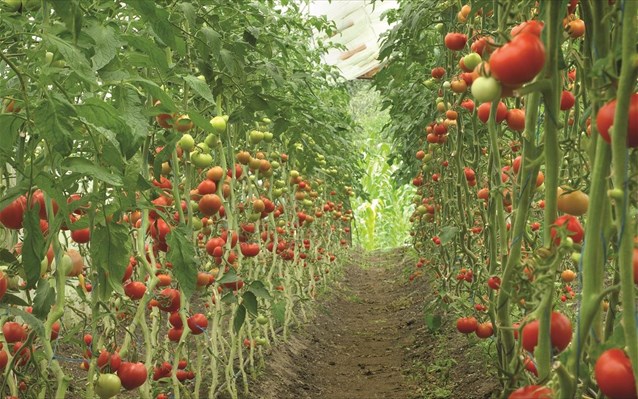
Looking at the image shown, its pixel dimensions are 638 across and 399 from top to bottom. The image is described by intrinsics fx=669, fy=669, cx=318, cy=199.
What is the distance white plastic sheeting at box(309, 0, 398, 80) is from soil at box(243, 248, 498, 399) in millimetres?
3987

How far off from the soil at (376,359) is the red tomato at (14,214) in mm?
2150

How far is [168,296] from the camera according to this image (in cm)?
201

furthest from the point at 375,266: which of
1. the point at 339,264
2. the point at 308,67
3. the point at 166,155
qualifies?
the point at 166,155

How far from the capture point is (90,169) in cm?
122

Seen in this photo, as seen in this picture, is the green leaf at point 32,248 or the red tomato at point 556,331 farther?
the green leaf at point 32,248

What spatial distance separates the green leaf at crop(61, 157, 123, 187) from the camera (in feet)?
3.97

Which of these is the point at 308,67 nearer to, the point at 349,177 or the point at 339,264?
the point at 349,177

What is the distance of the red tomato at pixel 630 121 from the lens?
2.82 ft

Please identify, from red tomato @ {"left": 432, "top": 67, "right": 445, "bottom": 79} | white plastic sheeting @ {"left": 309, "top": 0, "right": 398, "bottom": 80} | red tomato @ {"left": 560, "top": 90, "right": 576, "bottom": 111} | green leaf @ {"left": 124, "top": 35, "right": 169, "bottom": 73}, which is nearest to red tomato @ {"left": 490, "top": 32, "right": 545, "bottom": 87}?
red tomato @ {"left": 560, "top": 90, "right": 576, "bottom": 111}

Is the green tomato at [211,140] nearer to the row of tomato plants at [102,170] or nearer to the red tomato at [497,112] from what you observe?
the row of tomato plants at [102,170]

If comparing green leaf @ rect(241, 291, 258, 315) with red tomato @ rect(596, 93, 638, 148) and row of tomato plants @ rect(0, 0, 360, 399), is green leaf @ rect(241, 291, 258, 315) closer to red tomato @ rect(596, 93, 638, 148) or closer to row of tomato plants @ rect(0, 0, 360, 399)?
row of tomato plants @ rect(0, 0, 360, 399)

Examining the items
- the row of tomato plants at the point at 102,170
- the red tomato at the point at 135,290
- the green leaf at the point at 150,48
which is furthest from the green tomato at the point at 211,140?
the green leaf at the point at 150,48

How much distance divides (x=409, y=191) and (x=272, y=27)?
10.6m

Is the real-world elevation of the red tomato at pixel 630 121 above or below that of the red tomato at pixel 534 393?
above
